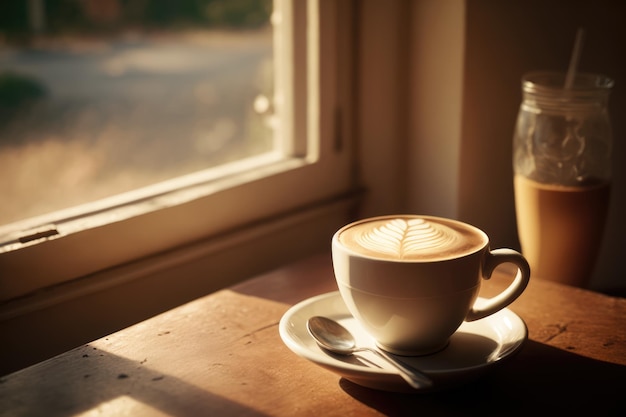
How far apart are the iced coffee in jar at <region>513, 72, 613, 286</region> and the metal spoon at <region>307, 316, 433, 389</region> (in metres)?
0.43

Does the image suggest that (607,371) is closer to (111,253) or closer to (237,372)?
(237,372)

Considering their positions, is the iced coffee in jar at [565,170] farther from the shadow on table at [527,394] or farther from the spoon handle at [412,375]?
the spoon handle at [412,375]

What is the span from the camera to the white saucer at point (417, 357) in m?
0.72

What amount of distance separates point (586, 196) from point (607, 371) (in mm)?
357

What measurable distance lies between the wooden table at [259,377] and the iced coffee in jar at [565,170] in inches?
A: 7.4

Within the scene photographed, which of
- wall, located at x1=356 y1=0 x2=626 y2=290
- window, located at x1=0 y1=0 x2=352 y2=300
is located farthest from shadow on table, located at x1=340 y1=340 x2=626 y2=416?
wall, located at x1=356 y1=0 x2=626 y2=290

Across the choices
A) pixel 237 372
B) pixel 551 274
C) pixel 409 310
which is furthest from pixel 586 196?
pixel 237 372

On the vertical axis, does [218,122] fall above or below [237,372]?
above

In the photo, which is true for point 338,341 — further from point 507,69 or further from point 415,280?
point 507,69

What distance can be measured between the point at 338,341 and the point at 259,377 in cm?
9

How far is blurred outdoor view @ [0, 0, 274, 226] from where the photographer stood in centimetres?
103

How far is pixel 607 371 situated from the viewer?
793 millimetres

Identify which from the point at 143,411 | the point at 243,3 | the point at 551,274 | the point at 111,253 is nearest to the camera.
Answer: the point at 143,411

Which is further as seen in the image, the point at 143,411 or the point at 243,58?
the point at 243,58
